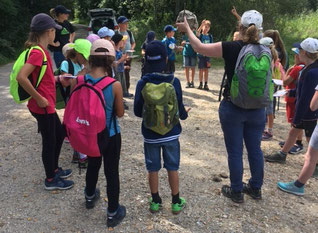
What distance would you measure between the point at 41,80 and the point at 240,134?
2.16 m

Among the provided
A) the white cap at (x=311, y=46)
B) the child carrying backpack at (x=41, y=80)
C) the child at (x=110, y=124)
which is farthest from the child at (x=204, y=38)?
the child at (x=110, y=124)

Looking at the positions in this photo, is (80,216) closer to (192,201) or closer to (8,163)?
(192,201)

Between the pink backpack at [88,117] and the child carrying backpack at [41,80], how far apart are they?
25.2 inches

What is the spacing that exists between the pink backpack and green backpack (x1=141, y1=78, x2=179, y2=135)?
0.37 metres

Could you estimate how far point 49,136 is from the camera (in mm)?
3326

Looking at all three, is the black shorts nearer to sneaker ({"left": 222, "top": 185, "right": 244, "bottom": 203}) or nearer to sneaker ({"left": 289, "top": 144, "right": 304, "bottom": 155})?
sneaker ({"left": 289, "top": 144, "right": 304, "bottom": 155})

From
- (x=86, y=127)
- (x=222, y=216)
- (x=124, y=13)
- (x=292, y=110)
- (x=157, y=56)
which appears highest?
(x=124, y=13)

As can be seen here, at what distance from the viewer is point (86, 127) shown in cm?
258

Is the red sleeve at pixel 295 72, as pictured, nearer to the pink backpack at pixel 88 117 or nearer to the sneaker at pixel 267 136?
the sneaker at pixel 267 136

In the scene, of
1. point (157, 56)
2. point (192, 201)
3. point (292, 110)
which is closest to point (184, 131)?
point (292, 110)

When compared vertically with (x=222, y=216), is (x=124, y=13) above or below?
above

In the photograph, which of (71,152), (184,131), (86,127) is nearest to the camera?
(86,127)

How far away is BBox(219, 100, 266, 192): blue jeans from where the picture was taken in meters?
3.07

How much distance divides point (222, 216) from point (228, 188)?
44 cm
